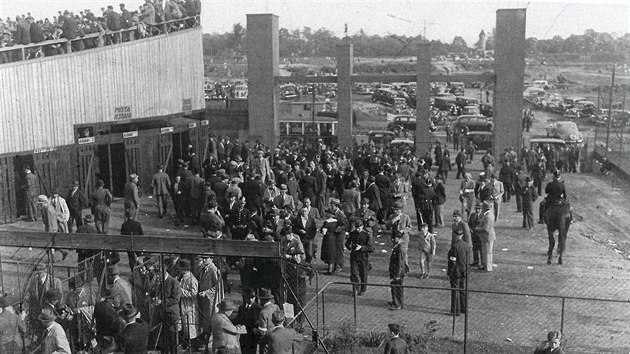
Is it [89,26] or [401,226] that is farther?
[89,26]

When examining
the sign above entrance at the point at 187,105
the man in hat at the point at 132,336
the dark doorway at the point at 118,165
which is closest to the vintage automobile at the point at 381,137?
the sign above entrance at the point at 187,105

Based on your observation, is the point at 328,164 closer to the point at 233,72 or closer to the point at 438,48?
the point at 233,72

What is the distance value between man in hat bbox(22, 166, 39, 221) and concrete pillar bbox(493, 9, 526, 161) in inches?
749

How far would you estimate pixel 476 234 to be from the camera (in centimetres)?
1557

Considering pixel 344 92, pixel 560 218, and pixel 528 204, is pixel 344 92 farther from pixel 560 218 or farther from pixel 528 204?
pixel 560 218

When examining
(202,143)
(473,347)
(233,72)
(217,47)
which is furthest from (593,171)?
(217,47)

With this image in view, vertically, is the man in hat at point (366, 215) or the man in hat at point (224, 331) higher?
the man in hat at point (366, 215)

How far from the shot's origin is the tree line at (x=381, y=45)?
298ft

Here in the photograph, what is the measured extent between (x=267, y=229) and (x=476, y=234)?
492 centimetres

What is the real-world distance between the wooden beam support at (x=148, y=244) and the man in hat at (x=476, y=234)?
7.15m

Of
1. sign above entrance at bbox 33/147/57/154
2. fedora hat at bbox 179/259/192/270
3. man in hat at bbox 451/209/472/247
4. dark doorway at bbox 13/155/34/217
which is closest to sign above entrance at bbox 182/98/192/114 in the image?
sign above entrance at bbox 33/147/57/154

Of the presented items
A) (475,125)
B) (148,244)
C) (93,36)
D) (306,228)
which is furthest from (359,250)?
(475,125)

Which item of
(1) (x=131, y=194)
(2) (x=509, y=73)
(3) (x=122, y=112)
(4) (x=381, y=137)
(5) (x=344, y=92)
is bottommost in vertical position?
(4) (x=381, y=137)

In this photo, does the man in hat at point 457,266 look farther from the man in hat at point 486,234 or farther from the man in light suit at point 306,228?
the man in light suit at point 306,228
